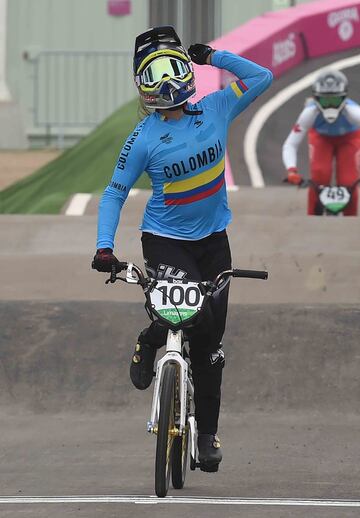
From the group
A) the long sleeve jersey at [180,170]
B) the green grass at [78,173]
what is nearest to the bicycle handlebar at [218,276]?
the long sleeve jersey at [180,170]

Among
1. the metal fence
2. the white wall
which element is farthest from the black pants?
the white wall

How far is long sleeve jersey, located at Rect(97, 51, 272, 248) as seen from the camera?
7652 mm

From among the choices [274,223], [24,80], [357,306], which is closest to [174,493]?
[357,306]

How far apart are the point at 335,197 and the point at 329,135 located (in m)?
0.67

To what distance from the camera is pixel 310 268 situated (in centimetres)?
1273

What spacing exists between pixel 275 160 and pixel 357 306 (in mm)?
12942

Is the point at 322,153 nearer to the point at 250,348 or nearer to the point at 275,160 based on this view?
the point at 250,348

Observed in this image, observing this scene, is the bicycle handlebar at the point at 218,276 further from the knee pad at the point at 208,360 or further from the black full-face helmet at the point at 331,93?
the black full-face helmet at the point at 331,93

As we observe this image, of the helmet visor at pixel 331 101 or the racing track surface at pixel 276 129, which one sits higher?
the racing track surface at pixel 276 129

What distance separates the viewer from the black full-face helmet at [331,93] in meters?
15.7

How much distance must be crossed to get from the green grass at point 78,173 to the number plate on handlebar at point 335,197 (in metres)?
5.21

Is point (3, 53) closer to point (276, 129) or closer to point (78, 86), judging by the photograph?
point (78, 86)

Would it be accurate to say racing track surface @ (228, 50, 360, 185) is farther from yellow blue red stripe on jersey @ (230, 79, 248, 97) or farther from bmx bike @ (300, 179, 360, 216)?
yellow blue red stripe on jersey @ (230, 79, 248, 97)

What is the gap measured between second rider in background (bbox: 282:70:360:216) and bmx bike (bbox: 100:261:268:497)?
26.9 feet
